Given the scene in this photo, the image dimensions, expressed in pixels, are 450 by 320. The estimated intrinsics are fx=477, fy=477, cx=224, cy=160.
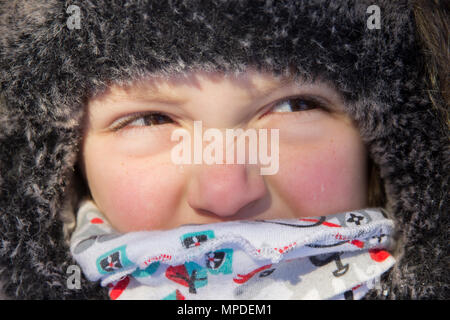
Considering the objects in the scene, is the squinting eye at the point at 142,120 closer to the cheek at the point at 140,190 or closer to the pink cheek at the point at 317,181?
the cheek at the point at 140,190

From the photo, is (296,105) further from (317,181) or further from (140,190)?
(140,190)

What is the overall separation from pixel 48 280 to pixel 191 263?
322 mm

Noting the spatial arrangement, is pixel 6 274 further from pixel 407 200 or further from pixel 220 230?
pixel 407 200

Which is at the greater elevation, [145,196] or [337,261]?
[145,196]

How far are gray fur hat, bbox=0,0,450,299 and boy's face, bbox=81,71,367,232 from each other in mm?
36

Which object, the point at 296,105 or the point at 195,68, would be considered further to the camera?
the point at 296,105

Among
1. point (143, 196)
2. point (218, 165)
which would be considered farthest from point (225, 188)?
point (143, 196)

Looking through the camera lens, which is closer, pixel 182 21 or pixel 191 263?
pixel 182 21

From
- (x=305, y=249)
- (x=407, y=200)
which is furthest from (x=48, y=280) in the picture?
(x=407, y=200)

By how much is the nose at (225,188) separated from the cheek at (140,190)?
0.17 ft

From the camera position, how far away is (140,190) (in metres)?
0.96

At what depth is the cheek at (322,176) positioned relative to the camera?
95 centimetres

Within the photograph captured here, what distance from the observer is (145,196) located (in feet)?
3.16

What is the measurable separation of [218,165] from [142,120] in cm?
21
